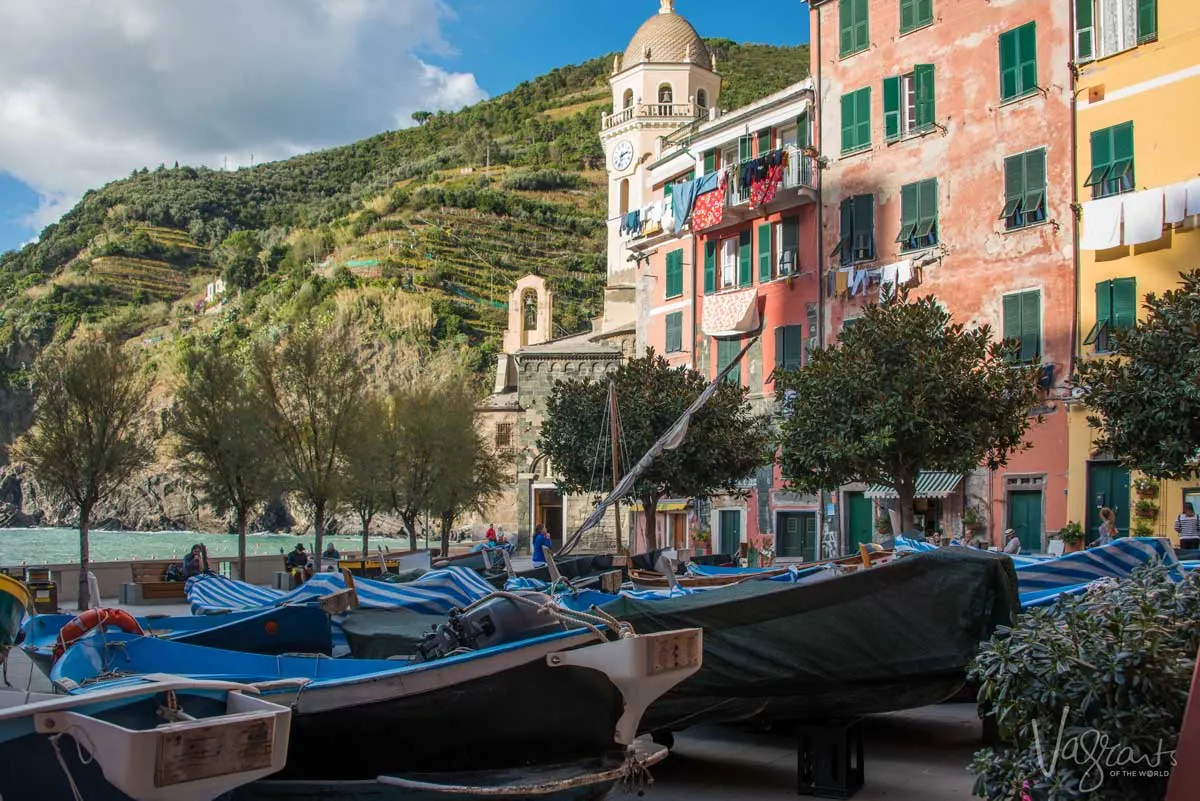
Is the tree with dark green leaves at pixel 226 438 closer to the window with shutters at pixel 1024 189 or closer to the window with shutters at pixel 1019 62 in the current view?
the window with shutters at pixel 1024 189

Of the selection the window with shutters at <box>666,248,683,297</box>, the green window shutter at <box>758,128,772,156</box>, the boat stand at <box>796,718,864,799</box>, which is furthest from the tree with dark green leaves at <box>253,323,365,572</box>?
the boat stand at <box>796,718,864,799</box>

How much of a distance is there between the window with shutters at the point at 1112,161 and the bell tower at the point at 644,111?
1226 inches

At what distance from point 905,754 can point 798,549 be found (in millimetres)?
24091

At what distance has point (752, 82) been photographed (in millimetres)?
157125

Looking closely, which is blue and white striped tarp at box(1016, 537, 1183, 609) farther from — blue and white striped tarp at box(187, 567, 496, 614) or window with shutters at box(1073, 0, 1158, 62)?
window with shutters at box(1073, 0, 1158, 62)

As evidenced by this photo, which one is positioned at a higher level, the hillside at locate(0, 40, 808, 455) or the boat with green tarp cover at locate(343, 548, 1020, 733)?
the hillside at locate(0, 40, 808, 455)

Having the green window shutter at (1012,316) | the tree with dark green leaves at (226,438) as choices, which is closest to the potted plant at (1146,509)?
the green window shutter at (1012,316)

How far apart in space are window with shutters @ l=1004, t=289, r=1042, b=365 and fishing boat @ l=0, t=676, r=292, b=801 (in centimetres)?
2411

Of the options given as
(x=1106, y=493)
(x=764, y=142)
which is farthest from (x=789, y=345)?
(x=1106, y=493)

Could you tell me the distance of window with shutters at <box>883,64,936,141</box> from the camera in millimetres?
30359

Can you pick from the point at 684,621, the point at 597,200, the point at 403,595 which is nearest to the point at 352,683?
the point at 684,621

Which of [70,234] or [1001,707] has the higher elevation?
[70,234]

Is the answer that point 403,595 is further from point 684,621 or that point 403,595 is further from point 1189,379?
point 1189,379

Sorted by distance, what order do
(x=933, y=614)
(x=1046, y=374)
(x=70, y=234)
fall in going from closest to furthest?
(x=933, y=614) → (x=1046, y=374) → (x=70, y=234)
